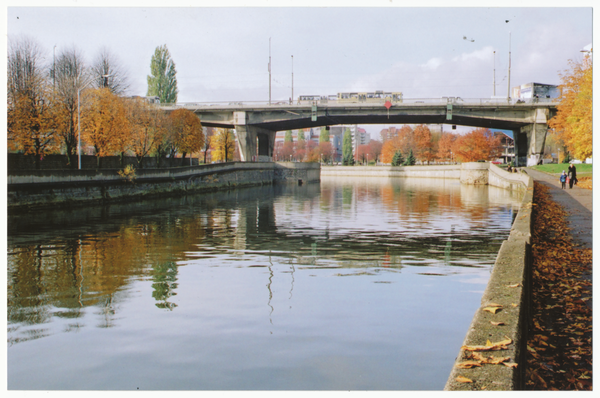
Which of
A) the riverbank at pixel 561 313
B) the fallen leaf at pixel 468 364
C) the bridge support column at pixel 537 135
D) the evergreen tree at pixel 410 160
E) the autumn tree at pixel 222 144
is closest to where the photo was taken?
the fallen leaf at pixel 468 364

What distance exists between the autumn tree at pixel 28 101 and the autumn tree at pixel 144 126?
12057mm

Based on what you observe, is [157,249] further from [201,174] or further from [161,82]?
[161,82]

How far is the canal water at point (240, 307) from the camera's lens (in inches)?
357

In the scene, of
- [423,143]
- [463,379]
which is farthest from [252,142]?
[463,379]

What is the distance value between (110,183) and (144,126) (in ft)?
55.8

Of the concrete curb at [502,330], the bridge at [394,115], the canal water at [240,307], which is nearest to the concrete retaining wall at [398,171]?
the bridge at [394,115]

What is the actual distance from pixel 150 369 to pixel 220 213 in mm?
29908

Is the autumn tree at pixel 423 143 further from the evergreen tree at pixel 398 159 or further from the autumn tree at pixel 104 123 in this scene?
the autumn tree at pixel 104 123

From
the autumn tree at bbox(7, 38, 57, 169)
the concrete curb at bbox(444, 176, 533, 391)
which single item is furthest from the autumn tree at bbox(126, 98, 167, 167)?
the concrete curb at bbox(444, 176, 533, 391)

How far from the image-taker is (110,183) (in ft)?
153

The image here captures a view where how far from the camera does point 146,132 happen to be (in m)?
61.9

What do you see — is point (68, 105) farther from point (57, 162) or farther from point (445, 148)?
point (445, 148)

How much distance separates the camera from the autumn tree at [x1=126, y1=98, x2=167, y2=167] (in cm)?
5995
